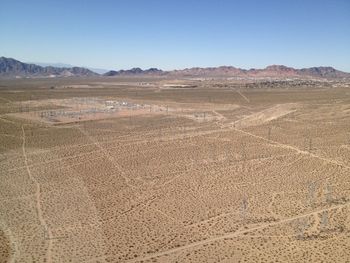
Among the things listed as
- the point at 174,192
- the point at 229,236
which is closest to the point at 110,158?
the point at 174,192

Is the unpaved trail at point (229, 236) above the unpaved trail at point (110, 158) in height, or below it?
below

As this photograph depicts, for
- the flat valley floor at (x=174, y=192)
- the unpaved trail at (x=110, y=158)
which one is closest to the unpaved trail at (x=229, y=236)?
the flat valley floor at (x=174, y=192)

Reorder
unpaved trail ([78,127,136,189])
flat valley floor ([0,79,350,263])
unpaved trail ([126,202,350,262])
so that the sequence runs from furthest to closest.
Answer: unpaved trail ([78,127,136,189])
flat valley floor ([0,79,350,263])
unpaved trail ([126,202,350,262])

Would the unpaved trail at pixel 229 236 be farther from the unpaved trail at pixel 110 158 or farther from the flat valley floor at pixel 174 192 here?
the unpaved trail at pixel 110 158

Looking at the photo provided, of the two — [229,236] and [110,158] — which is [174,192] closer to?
[229,236]

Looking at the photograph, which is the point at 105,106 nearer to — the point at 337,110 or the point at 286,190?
the point at 337,110

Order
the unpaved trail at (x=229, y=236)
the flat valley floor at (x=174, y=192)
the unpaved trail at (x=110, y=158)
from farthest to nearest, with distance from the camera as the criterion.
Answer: the unpaved trail at (x=110, y=158) → the flat valley floor at (x=174, y=192) → the unpaved trail at (x=229, y=236)

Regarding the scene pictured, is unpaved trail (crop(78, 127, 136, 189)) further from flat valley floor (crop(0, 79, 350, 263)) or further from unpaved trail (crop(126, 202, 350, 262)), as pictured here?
unpaved trail (crop(126, 202, 350, 262))

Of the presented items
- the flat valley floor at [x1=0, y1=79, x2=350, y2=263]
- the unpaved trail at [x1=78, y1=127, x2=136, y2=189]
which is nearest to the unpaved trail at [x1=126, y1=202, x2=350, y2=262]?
the flat valley floor at [x1=0, y1=79, x2=350, y2=263]
